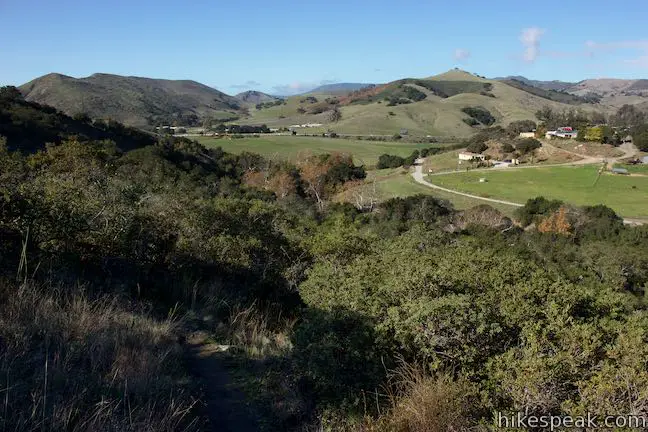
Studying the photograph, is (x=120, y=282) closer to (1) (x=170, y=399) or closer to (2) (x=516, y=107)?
(1) (x=170, y=399)

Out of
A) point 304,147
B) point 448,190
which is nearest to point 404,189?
point 448,190

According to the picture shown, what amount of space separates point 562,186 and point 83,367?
5913 cm

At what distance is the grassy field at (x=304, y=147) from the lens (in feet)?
275

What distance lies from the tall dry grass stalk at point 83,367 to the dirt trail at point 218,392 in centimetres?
24

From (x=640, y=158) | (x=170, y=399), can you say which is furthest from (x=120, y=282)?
(x=640, y=158)

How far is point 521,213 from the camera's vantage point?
4238 cm

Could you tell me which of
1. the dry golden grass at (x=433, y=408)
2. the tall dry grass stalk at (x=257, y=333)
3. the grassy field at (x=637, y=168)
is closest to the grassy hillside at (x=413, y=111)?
the grassy field at (x=637, y=168)

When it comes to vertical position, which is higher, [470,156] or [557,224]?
[470,156]

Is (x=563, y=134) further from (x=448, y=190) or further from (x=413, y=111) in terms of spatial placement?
(x=413, y=111)

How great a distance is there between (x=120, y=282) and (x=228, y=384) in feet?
9.09

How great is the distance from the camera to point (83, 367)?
3.60 meters

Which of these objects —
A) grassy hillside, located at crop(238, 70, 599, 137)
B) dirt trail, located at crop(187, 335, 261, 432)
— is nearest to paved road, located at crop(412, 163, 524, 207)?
dirt trail, located at crop(187, 335, 261, 432)

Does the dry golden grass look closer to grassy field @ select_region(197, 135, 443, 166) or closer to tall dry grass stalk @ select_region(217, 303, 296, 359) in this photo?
tall dry grass stalk @ select_region(217, 303, 296, 359)

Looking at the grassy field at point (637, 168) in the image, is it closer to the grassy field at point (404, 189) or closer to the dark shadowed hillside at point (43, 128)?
the grassy field at point (404, 189)
